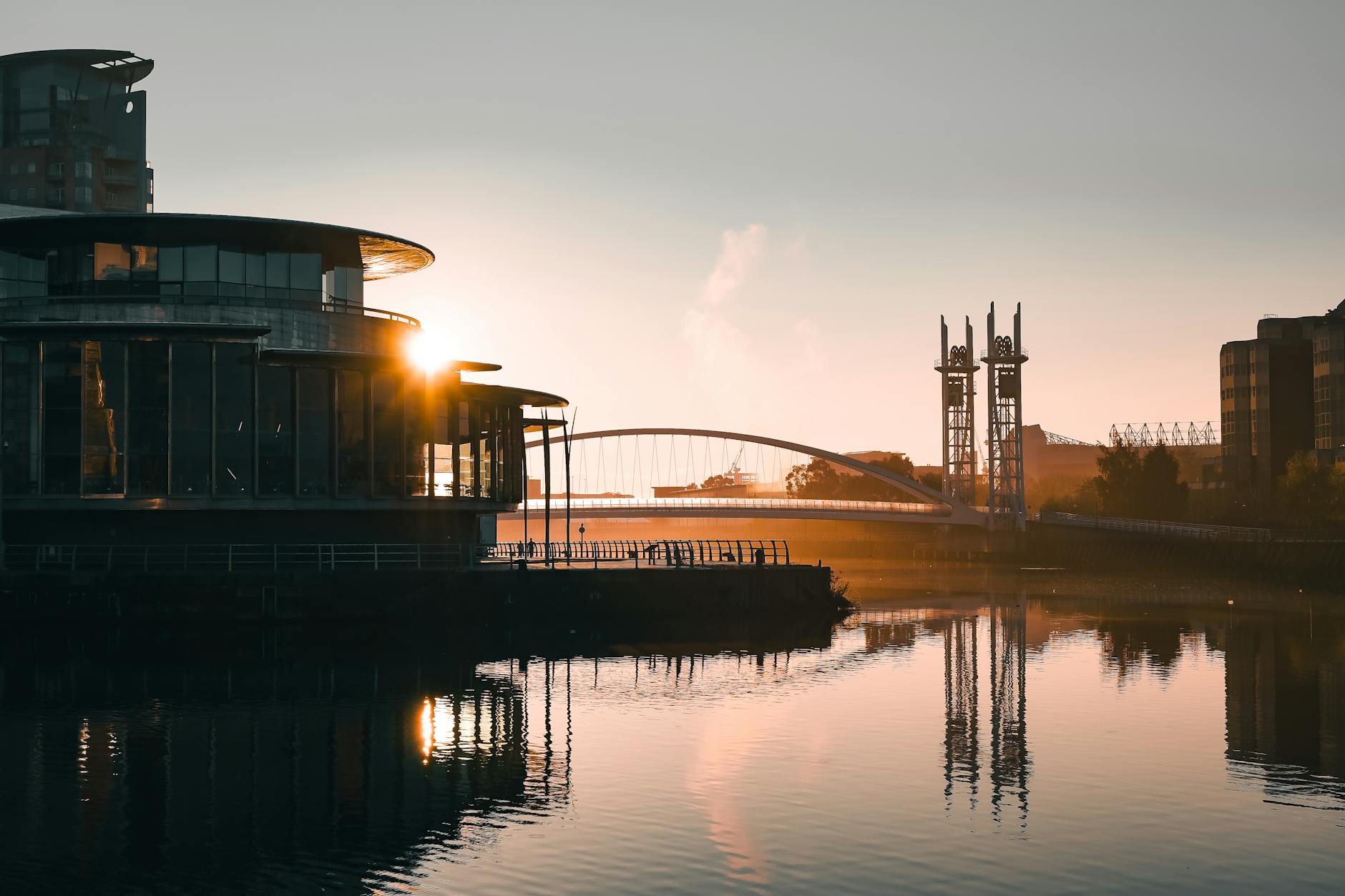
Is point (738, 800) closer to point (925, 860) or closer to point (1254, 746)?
point (925, 860)

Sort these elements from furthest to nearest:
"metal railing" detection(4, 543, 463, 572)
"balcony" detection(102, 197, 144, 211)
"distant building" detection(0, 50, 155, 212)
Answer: "balcony" detection(102, 197, 144, 211), "distant building" detection(0, 50, 155, 212), "metal railing" detection(4, 543, 463, 572)

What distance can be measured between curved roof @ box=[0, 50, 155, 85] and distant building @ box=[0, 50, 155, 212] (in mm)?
67

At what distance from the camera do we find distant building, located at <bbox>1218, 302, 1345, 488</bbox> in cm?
15638

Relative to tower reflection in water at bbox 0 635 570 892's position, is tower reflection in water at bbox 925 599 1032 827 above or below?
below

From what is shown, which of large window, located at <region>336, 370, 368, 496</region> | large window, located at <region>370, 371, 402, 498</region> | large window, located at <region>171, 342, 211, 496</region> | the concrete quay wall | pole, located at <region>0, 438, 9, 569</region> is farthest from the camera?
large window, located at <region>370, 371, 402, 498</region>

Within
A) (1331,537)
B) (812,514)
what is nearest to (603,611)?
(1331,537)

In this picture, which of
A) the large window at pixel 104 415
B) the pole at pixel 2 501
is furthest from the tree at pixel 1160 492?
the pole at pixel 2 501

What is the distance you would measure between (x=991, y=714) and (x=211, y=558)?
3355 cm

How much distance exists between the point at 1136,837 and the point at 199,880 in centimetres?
1423

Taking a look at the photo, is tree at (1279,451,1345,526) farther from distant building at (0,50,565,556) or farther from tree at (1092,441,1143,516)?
distant building at (0,50,565,556)

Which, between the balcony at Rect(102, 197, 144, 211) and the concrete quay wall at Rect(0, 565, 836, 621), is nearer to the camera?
the concrete quay wall at Rect(0, 565, 836, 621)

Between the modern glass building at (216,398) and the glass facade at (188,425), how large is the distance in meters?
0.06

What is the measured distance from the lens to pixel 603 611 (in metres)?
58.5

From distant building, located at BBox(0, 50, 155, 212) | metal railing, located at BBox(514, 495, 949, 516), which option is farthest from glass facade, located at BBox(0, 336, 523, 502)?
distant building, located at BBox(0, 50, 155, 212)
